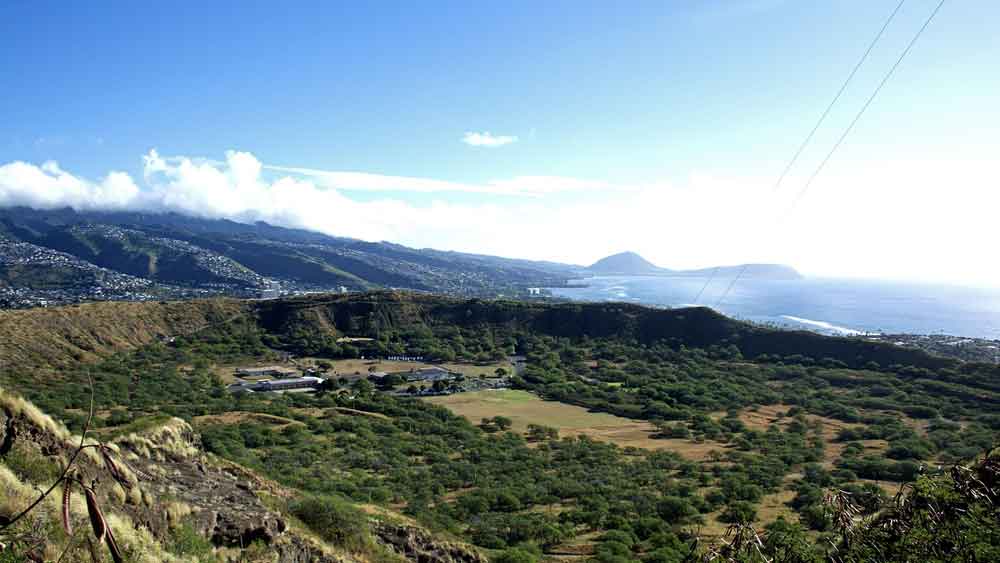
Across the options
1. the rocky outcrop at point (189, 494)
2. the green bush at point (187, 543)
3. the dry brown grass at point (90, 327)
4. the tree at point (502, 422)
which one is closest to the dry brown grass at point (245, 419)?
the tree at point (502, 422)

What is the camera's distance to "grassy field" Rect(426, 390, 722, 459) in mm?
37669

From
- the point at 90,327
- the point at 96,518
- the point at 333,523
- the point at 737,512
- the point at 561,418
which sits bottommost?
the point at 561,418

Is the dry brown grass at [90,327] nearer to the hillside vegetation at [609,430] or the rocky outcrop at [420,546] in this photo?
the hillside vegetation at [609,430]

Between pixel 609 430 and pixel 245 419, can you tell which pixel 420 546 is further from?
pixel 609 430

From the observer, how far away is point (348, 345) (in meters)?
70.6

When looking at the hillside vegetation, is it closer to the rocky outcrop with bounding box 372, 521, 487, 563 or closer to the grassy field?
the grassy field

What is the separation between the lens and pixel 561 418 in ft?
150

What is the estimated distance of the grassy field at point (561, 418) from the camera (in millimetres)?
37669

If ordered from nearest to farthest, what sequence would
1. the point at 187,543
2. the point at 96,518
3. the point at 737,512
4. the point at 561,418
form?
the point at 96,518, the point at 187,543, the point at 737,512, the point at 561,418

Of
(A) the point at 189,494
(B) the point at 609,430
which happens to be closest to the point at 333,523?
(A) the point at 189,494

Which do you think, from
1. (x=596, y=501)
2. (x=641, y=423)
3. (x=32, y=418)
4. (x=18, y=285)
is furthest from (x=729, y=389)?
(x=18, y=285)

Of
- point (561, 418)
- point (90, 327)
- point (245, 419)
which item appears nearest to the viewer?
point (245, 419)

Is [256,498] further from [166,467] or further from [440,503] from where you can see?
[440,503]

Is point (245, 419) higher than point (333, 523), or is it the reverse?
point (333, 523)
